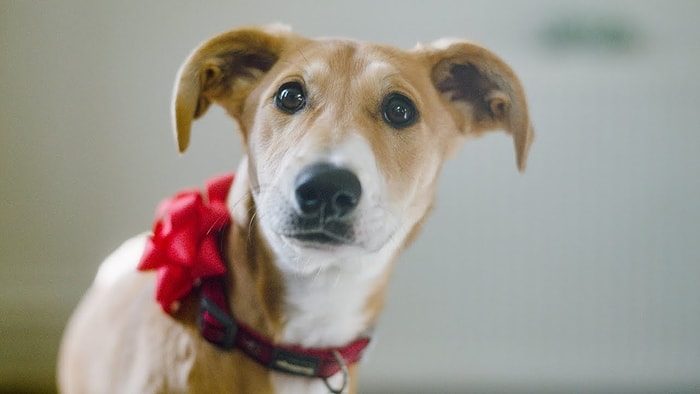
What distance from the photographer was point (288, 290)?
1.16 m

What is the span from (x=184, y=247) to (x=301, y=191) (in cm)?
29

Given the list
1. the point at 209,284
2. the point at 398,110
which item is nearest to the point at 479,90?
the point at 398,110

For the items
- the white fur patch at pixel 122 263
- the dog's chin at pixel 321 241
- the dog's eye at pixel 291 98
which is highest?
the dog's eye at pixel 291 98

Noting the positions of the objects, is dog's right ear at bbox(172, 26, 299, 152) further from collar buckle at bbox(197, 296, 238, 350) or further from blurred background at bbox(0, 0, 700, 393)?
blurred background at bbox(0, 0, 700, 393)

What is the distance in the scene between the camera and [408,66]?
122 centimetres

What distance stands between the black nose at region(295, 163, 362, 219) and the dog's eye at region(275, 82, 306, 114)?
21cm

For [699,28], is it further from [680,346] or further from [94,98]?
[94,98]

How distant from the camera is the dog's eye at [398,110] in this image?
45.9 inches

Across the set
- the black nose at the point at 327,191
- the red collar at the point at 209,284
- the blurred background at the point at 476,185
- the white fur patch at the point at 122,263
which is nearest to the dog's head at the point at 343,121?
the black nose at the point at 327,191

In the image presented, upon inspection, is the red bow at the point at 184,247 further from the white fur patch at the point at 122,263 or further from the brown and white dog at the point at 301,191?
the white fur patch at the point at 122,263

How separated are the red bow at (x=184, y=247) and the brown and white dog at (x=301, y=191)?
29 mm

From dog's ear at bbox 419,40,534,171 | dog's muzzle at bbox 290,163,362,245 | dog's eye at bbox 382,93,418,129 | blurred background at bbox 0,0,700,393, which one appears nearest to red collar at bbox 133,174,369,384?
dog's muzzle at bbox 290,163,362,245

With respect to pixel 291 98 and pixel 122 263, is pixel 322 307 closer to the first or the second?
pixel 291 98

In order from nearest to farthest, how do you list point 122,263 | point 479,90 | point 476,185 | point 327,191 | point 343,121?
1. point 327,191
2. point 343,121
3. point 479,90
4. point 122,263
5. point 476,185
